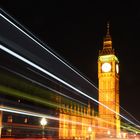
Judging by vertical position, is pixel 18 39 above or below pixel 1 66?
above

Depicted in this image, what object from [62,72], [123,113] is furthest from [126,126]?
[62,72]

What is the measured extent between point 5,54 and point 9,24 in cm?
149

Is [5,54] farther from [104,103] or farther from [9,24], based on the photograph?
[104,103]

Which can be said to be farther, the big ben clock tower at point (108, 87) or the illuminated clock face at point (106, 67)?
the illuminated clock face at point (106, 67)

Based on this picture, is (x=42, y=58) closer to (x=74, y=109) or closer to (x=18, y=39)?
(x=18, y=39)

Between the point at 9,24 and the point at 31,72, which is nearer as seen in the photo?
the point at 9,24

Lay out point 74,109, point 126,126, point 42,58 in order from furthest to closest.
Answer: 1. point 126,126
2. point 74,109
3. point 42,58

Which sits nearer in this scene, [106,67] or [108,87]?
[108,87]

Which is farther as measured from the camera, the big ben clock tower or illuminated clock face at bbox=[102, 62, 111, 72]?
illuminated clock face at bbox=[102, 62, 111, 72]

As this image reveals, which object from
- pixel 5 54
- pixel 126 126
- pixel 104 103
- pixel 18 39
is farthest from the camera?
pixel 126 126

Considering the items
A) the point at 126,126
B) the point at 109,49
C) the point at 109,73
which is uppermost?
the point at 109,49

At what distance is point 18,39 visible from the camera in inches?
659

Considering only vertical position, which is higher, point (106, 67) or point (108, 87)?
point (106, 67)

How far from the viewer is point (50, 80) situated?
22875 mm
